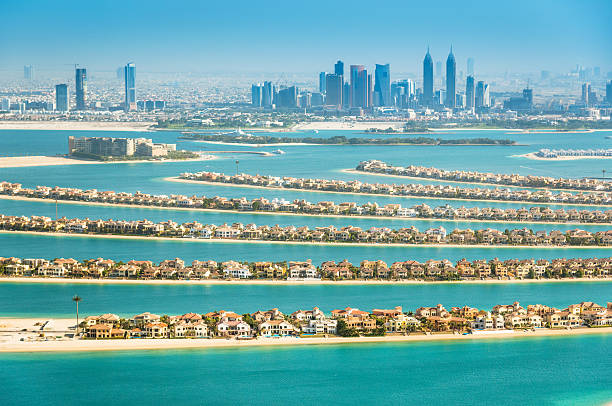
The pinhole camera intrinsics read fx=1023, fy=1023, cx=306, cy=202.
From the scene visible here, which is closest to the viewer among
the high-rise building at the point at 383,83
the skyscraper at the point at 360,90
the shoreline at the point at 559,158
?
the shoreline at the point at 559,158

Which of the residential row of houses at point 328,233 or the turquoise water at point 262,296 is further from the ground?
the residential row of houses at point 328,233

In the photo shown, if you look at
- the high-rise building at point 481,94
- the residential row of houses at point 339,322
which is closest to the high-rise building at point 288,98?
the high-rise building at point 481,94

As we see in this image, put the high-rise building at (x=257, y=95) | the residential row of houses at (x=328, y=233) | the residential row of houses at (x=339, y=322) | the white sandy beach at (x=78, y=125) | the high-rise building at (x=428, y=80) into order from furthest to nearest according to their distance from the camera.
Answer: the high-rise building at (x=428, y=80)
the high-rise building at (x=257, y=95)
the white sandy beach at (x=78, y=125)
the residential row of houses at (x=328, y=233)
the residential row of houses at (x=339, y=322)

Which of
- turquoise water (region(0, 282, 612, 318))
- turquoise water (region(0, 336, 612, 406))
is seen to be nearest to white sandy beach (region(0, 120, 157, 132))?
turquoise water (region(0, 282, 612, 318))

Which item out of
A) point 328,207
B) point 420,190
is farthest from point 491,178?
point 328,207

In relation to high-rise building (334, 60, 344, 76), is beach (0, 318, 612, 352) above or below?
below

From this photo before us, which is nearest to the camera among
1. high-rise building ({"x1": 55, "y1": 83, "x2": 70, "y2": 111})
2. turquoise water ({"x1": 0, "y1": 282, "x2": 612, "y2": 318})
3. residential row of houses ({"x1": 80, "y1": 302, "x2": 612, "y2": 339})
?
residential row of houses ({"x1": 80, "y1": 302, "x2": 612, "y2": 339})

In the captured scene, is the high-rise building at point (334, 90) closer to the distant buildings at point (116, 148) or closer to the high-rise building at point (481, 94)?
the high-rise building at point (481, 94)

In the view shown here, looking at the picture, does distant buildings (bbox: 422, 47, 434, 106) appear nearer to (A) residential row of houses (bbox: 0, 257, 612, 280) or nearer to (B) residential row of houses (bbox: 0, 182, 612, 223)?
(B) residential row of houses (bbox: 0, 182, 612, 223)
